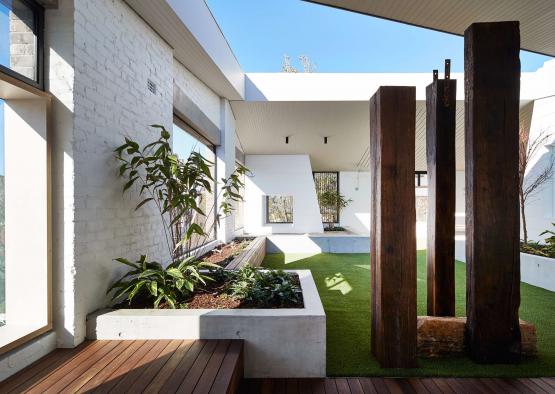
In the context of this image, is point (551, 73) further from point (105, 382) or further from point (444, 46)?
point (105, 382)

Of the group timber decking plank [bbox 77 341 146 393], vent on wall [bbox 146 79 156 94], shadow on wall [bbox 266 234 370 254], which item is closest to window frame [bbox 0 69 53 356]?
timber decking plank [bbox 77 341 146 393]

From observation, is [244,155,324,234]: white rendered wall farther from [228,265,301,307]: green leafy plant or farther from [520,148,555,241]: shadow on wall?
[228,265,301,307]: green leafy plant

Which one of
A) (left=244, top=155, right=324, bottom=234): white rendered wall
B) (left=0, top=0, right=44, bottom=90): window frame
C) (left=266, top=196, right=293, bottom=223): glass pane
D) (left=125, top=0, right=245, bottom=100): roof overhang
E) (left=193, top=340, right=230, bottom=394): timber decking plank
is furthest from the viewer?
(left=266, top=196, right=293, bottom=223): glass pane

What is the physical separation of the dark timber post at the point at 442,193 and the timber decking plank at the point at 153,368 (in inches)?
83.5

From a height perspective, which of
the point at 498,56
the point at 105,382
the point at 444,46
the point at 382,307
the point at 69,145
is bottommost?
the point at 105,382

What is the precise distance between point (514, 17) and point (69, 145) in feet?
17.7

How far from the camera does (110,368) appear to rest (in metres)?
1.77

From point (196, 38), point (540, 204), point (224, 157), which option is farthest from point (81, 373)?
point (540, 204)

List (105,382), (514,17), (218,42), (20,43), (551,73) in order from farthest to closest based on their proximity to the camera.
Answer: (551,73) → (218,42) → (514,17) → (20,43) → (105,382)

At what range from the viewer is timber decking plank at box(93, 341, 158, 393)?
158 centimetres

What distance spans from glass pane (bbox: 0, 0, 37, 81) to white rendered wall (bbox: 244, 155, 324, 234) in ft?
23.9

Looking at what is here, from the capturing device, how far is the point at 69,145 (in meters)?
2.08

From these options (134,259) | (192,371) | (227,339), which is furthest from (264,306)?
(134,259)

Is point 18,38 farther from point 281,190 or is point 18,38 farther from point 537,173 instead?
point 537,173
